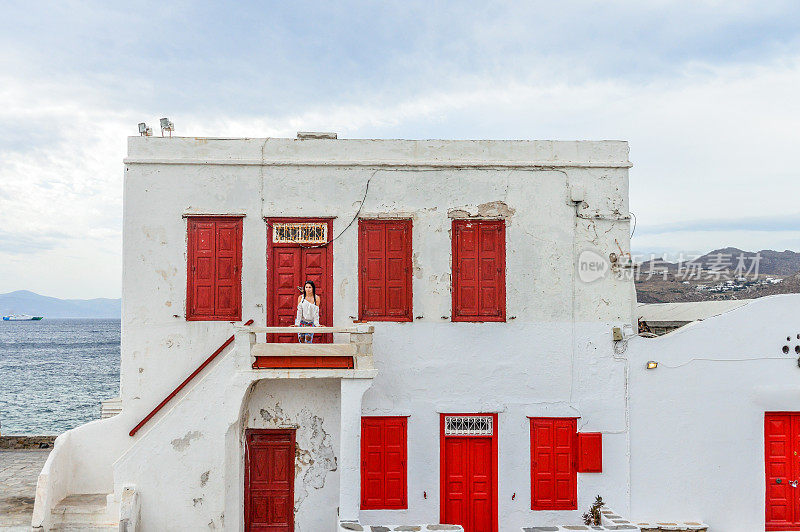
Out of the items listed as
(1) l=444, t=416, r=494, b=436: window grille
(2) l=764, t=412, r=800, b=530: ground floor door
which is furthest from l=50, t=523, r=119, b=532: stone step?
(2) l=764, t=412, r=800, b=530: ground floor door

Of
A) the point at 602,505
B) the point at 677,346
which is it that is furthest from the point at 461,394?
the point at 677,346

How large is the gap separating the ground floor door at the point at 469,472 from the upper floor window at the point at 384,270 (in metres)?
2.39

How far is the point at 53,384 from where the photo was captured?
65188 millimetres

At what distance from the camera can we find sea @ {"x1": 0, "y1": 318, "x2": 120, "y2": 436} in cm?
4831

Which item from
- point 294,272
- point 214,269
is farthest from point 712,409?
point 214,269

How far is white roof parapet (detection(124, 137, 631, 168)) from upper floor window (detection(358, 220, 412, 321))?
1360mm

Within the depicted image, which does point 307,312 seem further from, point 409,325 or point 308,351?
point 409,325

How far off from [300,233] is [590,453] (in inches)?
282

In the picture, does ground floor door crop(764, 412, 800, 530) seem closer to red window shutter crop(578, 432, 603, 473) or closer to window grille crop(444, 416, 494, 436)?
red window shutter crop(578, 432, 603, 473)

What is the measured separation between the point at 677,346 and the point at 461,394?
4.41 metres

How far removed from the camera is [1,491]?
549 inches

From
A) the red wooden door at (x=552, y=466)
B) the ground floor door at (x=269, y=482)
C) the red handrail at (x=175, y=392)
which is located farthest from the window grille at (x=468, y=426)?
the red handrail at (x=175, y=392)

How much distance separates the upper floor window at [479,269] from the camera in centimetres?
1303

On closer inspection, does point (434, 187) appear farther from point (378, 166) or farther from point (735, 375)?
point (735, 375)
